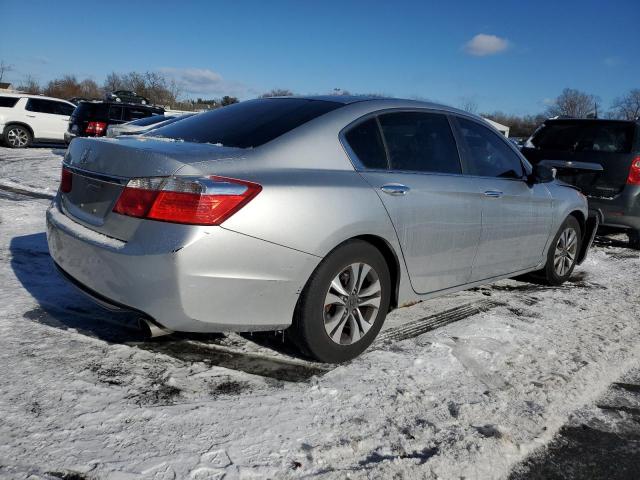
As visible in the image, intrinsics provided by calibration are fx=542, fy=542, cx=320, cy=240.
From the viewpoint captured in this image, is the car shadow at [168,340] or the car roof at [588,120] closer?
the car shadow at [168,340]

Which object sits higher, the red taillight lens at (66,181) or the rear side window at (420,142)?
the rear side window at (420,142)

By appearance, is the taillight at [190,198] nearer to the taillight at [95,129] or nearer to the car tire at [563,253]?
the car tire at [563,253]

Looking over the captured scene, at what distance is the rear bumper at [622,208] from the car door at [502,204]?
249cm

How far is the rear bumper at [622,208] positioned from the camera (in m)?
6.67

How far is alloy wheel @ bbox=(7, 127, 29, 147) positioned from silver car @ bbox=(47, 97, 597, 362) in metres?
15.5

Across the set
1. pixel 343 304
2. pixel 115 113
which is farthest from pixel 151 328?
pixel 115 113

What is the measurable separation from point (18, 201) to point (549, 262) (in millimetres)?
6949

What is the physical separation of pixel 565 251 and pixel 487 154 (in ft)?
5.53

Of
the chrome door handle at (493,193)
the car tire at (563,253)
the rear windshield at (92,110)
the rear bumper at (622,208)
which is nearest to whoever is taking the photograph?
the chrome door handle at (493,193)

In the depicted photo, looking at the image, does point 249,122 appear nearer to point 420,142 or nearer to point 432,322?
point 420,142

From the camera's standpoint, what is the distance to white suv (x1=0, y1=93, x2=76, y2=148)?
16469 mm

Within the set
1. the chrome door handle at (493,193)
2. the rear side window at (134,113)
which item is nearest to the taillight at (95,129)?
the rear side window at (134,113)

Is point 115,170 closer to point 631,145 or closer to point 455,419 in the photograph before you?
point 455,419

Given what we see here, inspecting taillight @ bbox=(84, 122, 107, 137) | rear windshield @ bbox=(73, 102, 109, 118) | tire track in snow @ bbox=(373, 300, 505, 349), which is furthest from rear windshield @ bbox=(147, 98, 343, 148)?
rear windshield @ bbox=(73, 102, 109, 118)
